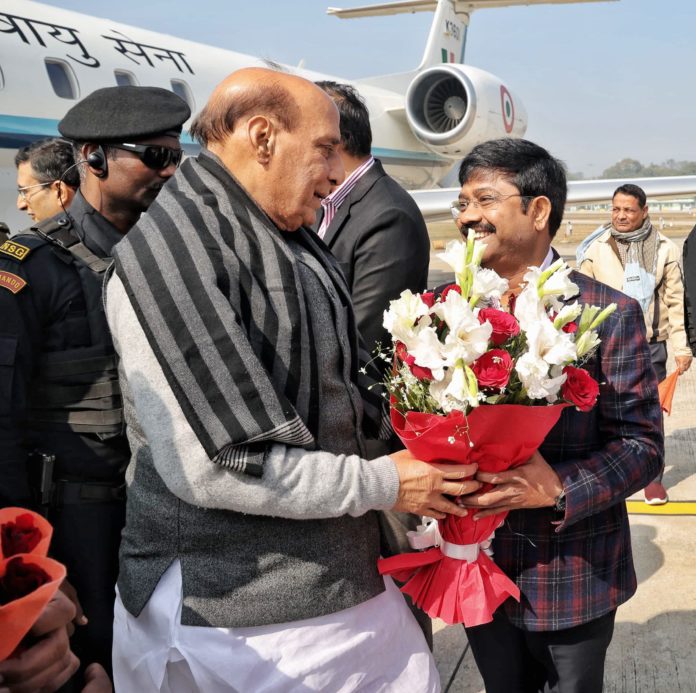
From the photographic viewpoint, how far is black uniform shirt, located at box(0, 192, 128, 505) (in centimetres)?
203

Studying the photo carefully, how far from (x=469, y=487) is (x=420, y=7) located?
1069 inches

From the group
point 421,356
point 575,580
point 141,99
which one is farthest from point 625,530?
point 141,99

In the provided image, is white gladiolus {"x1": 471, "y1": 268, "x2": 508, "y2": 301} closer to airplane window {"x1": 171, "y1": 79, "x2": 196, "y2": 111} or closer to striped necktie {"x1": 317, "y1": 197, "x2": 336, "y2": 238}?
striped necktie {"x1": 317, "y1": 197, "x2": 336, "y2": 238}

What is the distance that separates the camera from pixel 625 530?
2059 mm

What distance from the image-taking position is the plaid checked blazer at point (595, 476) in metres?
1.93

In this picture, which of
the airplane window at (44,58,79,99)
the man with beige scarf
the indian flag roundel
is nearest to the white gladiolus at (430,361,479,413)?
the man with beige scarf

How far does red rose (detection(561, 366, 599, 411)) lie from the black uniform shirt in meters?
1.22

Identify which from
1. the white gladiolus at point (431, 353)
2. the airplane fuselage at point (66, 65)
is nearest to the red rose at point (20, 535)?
the white gladiolus at point (431, 353)

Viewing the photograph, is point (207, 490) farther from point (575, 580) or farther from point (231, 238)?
point (575, 580)

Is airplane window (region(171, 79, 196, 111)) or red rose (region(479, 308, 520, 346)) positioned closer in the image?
red rose (region(479, 308, 520, 346))

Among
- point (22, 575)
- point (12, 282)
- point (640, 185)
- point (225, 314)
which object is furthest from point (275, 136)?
point (640, 185)

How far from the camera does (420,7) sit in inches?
1035

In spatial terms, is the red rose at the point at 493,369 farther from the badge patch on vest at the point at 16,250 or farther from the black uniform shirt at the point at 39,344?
the badge patch on vest at the point at 16,250

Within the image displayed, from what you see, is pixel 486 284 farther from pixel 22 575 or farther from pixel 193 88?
pixel 193 88
